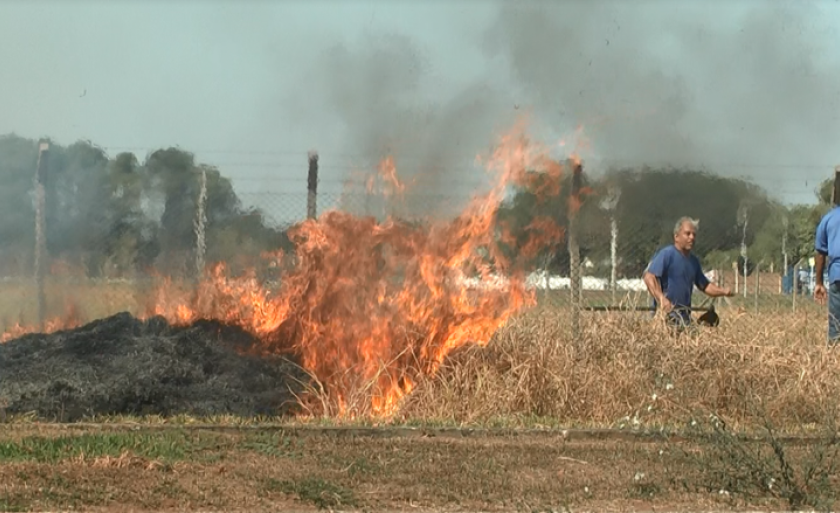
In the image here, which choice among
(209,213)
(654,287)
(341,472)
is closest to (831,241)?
(654,287)

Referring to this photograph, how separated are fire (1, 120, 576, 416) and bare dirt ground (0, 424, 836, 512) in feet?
4.94

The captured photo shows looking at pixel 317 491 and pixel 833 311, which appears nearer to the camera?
pixel 317 491

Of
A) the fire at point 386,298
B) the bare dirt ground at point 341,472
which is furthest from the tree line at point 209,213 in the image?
the bare dirt ground at point 341,472

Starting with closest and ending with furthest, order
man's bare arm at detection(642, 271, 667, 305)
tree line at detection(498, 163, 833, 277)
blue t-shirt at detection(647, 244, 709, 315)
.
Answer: man's bare arm at detection(642, 271, 667, 305) → blue t-shirt at detection(647, 244, 709, 315) → tree line at detection(498, 163, 833, 277)

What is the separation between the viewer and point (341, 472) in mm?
6055

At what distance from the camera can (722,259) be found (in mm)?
12508

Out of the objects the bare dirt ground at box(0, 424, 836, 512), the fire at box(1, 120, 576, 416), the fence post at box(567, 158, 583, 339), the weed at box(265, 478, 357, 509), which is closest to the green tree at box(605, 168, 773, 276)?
the fence post at box(567, 158, 583, 339)

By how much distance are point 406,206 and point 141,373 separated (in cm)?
278

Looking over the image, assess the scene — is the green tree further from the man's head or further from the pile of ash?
the pile of ash

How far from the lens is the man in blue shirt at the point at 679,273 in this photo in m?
9.90

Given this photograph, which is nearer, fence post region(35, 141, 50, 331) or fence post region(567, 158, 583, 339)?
fence post region(567, 158, 583, 339)

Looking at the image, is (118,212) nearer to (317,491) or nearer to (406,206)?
(406,206)

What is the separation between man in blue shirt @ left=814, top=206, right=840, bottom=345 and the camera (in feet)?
32.3

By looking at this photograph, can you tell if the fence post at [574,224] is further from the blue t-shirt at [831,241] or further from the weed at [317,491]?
the weed at [317,491]
